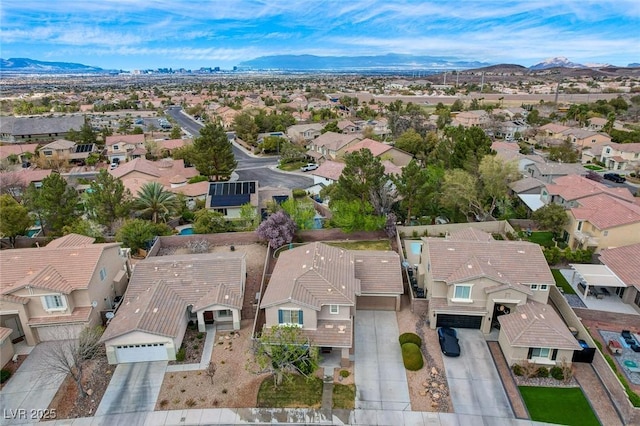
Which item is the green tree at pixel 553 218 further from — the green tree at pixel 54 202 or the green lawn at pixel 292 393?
the green tree at pixel 54 202

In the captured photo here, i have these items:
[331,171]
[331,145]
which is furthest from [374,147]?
[331,171]

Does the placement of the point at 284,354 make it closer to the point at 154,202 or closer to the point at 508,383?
the point at 508,383

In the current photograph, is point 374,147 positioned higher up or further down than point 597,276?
higher up

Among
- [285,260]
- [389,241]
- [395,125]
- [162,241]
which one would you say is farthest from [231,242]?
[395,125]

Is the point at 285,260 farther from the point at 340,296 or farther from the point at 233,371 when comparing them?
the point at 233,371

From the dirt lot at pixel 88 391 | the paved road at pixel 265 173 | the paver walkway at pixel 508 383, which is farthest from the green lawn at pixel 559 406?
the paved road at pixel 265 173
